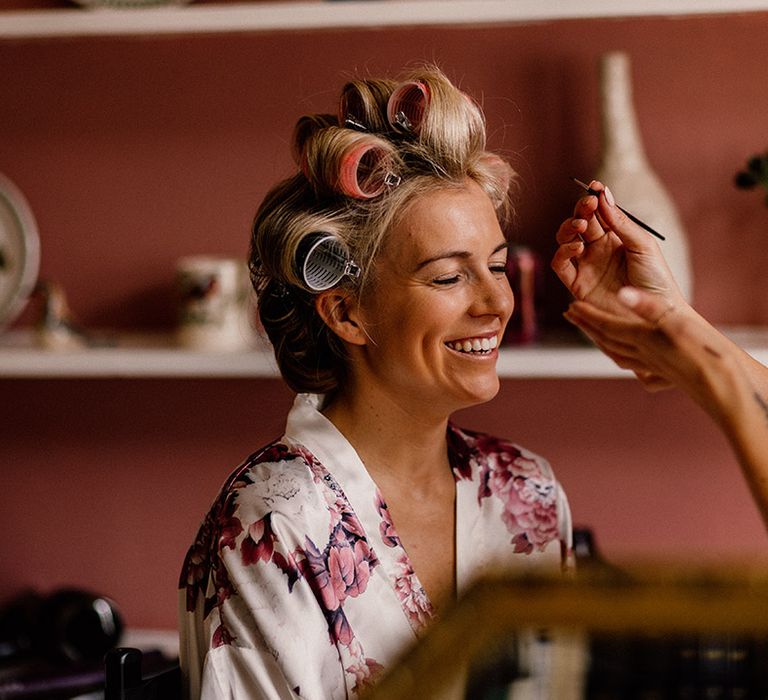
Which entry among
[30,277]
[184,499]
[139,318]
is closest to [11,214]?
[30,277]

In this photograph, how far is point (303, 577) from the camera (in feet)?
4.03

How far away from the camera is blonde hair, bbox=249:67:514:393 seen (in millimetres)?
1329

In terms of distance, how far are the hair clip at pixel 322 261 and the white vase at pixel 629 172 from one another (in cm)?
57

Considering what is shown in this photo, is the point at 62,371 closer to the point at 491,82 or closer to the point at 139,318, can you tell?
the point at 139,318

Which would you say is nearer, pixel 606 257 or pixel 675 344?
pixel 675 344

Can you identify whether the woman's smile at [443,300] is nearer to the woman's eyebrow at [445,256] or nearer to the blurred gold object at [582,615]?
the woman's eyebrow at [445,256]

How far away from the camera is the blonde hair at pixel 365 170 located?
1.33 metres

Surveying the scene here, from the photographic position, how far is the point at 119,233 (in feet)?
6.64

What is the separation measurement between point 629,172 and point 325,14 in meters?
0.55

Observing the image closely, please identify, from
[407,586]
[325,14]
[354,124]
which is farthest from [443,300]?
[325,14]

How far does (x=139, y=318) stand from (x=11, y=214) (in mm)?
301

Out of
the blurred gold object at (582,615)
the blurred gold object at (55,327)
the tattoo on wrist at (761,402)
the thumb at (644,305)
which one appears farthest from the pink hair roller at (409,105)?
the blurred gold object at (582,615)

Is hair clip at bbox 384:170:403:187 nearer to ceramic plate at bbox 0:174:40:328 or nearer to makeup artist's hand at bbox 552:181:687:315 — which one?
makeup artist's hand at bbox 552:181:687:315

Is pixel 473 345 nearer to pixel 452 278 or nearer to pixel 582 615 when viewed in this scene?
pixel 452 278
